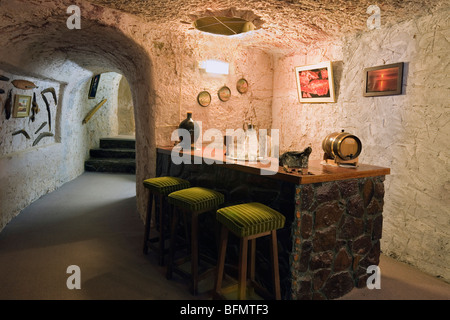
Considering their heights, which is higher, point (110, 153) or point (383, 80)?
point (383, 80)

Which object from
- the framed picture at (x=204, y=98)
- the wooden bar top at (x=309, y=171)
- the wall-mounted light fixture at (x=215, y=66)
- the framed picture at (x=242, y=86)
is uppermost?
the wall-mounted light fixture at (x=215, y=66)

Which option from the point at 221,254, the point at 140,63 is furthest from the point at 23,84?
the point at 221,254

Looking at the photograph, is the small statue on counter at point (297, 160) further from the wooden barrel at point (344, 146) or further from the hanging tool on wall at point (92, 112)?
the hanging tool on wall at point (92, 112)

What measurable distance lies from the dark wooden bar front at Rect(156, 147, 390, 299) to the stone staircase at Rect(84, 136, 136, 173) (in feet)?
17.0

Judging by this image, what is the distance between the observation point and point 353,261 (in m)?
2.53

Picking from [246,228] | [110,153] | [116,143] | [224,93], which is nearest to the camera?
[246,228]

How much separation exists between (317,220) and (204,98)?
234cm

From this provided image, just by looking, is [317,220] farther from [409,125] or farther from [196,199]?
[409,125]

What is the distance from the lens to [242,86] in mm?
4352

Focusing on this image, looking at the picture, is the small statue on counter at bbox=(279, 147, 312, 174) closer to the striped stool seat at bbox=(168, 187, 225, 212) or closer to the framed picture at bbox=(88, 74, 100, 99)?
the striped stool seat at bbox=(168, 187, 225, 212)

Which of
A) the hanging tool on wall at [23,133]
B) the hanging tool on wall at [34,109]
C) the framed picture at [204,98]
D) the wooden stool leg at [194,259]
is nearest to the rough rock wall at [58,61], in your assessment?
the hanging tool on wall at [23,133]

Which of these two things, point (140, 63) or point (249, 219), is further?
point (140, 63)

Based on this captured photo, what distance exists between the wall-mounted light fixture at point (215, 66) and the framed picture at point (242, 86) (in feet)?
0.77

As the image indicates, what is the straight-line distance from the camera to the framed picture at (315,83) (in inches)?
148
